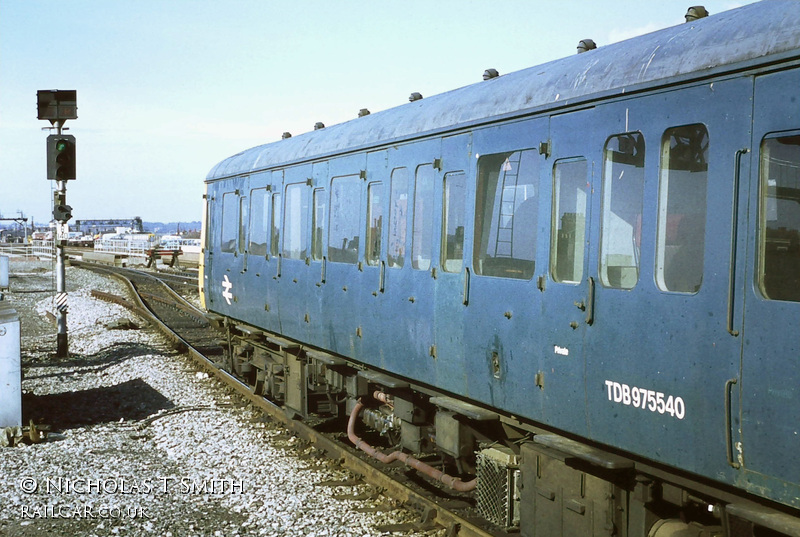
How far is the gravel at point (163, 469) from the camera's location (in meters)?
7.38

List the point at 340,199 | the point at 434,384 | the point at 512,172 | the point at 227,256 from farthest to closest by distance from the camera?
the point at 227,256 < the point at 340,199 < the point at 434,384 < the point at 512,172

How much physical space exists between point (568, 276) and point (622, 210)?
2.15 feet

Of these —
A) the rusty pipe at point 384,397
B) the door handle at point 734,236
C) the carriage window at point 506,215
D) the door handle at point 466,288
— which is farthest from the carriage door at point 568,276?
the rusty pipe at point 384,397

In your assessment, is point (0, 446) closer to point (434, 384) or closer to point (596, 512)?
point (434, 384)

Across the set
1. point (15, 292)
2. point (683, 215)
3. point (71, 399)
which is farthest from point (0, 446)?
point (15, 292)

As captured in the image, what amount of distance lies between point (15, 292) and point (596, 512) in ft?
109

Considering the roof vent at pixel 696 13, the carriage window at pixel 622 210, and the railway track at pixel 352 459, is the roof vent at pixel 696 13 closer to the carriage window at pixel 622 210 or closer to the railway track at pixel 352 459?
the carriage window at pixel 622 210

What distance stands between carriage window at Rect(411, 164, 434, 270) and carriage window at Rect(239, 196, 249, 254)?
17.9ft

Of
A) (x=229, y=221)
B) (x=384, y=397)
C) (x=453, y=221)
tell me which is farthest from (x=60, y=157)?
(x=453, y=221)

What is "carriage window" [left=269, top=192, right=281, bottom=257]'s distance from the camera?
11453 mm

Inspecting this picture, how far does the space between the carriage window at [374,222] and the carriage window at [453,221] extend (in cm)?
138

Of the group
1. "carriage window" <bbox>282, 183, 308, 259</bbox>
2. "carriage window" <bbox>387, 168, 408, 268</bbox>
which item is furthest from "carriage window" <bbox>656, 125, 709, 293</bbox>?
"carriage window" <bbox>282, 183, 308, 259</bbox>

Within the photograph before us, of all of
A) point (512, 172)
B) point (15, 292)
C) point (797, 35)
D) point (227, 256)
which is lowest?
point (15, 292)

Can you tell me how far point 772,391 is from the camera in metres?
4.09
